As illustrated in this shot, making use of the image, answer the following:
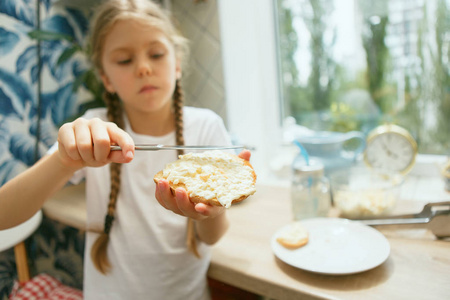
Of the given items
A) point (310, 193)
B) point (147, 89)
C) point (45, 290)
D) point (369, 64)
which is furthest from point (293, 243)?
point (369, 64)

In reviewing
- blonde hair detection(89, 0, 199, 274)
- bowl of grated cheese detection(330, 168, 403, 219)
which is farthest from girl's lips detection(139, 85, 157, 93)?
bowl of grated cheese detection(330, 168, 403, 219)

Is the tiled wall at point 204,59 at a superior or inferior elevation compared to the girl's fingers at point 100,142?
superior

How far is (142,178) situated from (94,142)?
12.7 inches

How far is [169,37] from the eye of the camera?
729 mm

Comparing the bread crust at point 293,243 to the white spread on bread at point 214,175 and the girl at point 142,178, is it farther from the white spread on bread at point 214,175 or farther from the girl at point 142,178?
the white spread on bread at point 214,175

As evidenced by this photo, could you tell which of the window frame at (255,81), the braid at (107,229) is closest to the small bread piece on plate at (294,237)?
the window frame at (255,81)

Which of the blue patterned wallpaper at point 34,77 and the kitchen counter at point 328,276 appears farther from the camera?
the blue patterned wallpaper at point 34,77

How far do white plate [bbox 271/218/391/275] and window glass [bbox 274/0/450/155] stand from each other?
1.93 ft

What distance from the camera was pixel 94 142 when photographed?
38cm

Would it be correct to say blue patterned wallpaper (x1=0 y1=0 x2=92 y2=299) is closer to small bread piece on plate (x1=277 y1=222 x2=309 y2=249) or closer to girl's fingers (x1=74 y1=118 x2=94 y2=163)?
girl's fingers (x1=74 y1=118 x2=94 y2=163)

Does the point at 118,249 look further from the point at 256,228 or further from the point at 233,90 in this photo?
the point at 233,90

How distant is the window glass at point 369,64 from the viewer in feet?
3.40

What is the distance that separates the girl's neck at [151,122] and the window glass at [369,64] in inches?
29.5

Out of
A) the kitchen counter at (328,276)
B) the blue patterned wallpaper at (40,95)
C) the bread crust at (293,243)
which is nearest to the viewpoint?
the kitchen counter at (328,276)
